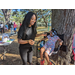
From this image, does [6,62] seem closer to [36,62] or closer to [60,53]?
[36,62]

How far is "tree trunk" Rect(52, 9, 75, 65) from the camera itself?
2182 mm

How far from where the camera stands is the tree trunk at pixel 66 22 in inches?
85.9

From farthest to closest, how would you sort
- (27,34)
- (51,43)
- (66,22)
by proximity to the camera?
(66,22) < (51,43) < (27,34)

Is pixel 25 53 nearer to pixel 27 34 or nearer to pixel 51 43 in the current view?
pixel 27 34

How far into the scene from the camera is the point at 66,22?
2232 millimetres

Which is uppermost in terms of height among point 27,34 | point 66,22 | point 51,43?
point 66,22

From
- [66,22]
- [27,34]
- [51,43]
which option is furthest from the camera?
[66,22]

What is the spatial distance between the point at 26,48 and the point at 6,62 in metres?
1.49

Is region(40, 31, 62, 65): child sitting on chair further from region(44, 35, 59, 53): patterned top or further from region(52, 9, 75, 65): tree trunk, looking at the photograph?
region(52, 9, 75, 65): tree trunk

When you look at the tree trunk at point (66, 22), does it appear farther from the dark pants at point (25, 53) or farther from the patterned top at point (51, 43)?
the dark pants at point (25, 53)

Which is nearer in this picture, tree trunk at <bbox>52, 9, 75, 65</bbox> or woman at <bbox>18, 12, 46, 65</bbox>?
woman at <bbox>18, 12, 46, 65</bbox>

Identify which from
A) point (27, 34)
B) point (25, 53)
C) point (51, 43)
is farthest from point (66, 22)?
point (25, 53)

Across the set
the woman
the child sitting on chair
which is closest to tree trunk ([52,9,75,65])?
the child sitting on chair

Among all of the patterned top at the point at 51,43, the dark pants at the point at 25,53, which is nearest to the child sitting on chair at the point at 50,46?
the patterned top at the point at 51,43
